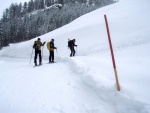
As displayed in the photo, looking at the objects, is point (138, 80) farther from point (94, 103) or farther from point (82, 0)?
point (82, 0)

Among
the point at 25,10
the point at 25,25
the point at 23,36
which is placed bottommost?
A: the point at 23,36

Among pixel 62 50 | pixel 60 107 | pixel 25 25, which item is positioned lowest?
pixel 60 107

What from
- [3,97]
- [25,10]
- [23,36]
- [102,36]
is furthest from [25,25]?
[3,97]

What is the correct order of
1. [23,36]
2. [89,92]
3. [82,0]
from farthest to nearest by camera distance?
[82,0]
[23,36]
[89,92]

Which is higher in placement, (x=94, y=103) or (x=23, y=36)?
(x=23, y=36)

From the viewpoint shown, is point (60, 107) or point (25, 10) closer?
point (60, 107)

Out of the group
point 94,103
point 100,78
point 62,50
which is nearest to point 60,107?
point 94,103

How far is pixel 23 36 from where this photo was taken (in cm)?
8988

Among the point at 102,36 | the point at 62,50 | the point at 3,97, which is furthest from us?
the point at 62,50

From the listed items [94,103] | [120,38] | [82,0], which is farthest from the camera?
[82,0]

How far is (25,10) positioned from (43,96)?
15903 cm

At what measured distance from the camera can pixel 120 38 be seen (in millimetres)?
20281

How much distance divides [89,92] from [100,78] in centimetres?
66

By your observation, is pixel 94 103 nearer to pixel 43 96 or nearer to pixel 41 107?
pixel 41 107
